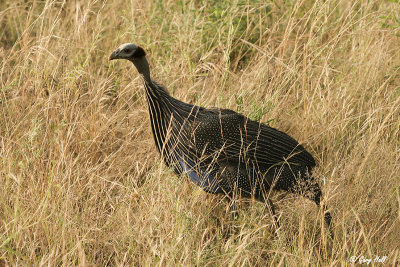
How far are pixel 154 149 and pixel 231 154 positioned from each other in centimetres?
65

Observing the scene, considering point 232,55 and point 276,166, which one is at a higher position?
point 232,55

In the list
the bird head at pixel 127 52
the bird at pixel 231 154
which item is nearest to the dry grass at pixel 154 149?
the bird at pixel 231 154

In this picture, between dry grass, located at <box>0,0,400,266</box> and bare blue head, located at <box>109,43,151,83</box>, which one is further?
bare blue head, located at <box>109,43,151,83</box>

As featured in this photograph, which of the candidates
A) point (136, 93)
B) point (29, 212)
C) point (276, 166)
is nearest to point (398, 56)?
point (276, 166)

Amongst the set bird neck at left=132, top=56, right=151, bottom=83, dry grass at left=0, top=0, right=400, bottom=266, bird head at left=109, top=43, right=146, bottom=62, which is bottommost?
dry grass at left=0, top=0, right=400, bottom=266

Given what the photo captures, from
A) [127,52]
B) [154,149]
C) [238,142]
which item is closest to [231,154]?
[238,142]

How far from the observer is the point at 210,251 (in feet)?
9.05

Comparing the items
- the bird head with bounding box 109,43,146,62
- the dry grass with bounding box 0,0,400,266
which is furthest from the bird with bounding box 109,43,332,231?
the dry grass with bounding box 0,0,400,266

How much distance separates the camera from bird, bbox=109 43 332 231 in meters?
2.99

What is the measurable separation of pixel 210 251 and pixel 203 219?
158mm

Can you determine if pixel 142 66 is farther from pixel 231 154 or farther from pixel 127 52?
pixel 231 154

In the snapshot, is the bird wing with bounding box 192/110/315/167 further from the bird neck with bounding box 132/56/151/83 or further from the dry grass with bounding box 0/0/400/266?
the bird neck with bounding box 132/56/151/83

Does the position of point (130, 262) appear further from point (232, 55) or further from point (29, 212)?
point (232, 55)

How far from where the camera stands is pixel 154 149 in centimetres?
350
